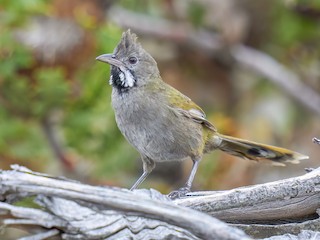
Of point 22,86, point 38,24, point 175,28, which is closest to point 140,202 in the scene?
point 22,86

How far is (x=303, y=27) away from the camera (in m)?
7.97

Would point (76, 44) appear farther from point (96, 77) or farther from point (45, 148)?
point (45, 148)

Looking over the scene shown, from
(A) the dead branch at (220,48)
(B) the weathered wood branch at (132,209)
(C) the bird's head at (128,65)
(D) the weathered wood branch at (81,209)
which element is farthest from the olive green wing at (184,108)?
(A) the dead branch at (220,48)

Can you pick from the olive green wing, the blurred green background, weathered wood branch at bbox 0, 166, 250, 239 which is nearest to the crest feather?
the olive green wing

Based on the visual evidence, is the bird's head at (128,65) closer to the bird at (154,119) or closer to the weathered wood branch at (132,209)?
the bird at (154,119)

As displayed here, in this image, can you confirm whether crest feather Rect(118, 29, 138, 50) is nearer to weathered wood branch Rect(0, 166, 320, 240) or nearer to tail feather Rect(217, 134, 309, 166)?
tail feather Rect(217, 134, 309, 166)

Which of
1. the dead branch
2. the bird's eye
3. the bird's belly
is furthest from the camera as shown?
the dead branch

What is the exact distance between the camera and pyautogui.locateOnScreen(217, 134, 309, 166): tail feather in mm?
4988

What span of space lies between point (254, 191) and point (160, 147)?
1005 millimetres

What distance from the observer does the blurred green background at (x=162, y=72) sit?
6031 millimetres

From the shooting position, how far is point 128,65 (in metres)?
4.88

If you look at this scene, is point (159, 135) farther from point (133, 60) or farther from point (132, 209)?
point (132, 209)

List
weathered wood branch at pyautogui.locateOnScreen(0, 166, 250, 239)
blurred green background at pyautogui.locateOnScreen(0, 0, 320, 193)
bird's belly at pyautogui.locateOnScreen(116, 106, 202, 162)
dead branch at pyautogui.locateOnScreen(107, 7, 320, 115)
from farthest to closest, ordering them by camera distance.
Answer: dead branch at pyautogui.locateOnScreen(107, 7, 320, 115)
blurred green background at pyautogui.locateOnScreen(0, 0, 320, 193)
bird's belly at pyautogui.locateOnScreen(116, 106, 202, 162)
weathered wood branch at pyautogui.locateOnScreen(0, 166, 250, 239)

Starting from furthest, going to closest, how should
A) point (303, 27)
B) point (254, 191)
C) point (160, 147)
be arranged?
point (303, 27), point (160, 147), point (254, 191)
